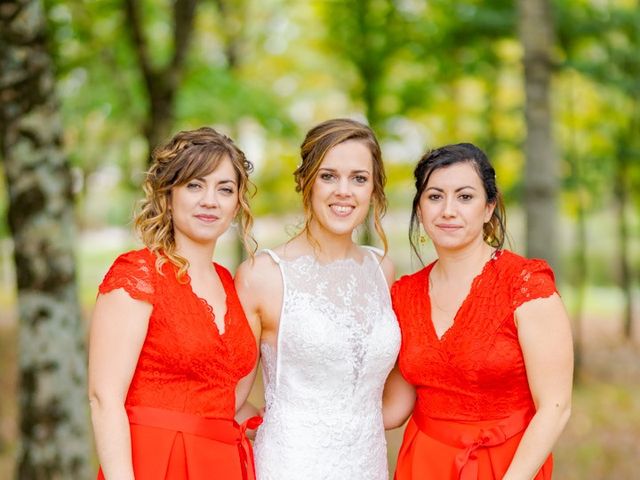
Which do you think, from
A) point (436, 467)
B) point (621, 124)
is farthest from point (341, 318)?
point (621, 124)

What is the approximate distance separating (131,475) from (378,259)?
1.46 meters

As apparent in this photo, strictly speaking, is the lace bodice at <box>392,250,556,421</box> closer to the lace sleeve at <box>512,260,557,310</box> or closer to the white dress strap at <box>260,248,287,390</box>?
the lace sleeve at <box>512,260,557,310</box>

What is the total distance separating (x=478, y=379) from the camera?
303 centimetres

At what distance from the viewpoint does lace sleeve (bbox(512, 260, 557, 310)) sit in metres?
2.95

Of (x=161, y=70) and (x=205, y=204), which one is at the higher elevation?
(x=161, y=70)

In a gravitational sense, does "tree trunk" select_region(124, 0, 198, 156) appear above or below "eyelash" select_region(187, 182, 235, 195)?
above

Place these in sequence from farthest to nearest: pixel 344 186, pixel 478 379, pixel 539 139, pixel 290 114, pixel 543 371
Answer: pixel 290 114 < pixel 539 139 < pixel 344 186 < pixel 478 379 < pixel 543 371

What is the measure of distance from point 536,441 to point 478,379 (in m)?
0.29

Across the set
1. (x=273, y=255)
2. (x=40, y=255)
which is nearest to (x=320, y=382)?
(x=273, y=255)

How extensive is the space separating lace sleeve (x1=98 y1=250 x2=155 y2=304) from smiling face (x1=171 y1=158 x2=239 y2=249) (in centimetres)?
20

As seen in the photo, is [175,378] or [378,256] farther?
[378,256]

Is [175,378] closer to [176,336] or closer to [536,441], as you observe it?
[176,336]

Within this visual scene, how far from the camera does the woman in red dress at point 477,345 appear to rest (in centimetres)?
294

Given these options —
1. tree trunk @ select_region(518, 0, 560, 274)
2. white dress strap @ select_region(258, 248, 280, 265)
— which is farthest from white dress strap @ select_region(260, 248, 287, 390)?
tree trunk @ select_region(518, 0, 560, 274)
